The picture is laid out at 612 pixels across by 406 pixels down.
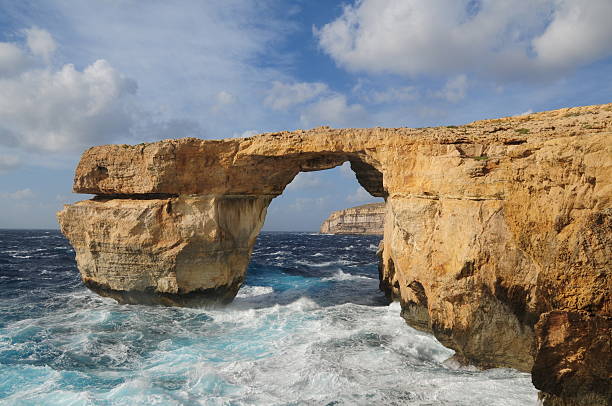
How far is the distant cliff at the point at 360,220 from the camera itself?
9794 cm

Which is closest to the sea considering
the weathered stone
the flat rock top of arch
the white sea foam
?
the weathered stone

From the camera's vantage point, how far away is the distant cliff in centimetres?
9794

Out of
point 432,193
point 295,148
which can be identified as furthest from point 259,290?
point 432,193

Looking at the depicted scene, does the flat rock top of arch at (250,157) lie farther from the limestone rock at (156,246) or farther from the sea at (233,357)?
the sea at (233,357)

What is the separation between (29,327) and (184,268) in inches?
218

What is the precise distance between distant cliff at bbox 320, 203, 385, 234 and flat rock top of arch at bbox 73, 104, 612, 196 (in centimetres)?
8102

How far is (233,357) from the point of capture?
11016 millimetres

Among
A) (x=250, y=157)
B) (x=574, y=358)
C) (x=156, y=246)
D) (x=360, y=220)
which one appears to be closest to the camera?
(x=574, y=358)

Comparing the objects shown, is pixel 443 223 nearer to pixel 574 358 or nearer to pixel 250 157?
pixel 574 358

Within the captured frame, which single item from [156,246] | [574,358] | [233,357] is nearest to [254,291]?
[156,246]

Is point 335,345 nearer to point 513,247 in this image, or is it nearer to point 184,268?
point 513,247

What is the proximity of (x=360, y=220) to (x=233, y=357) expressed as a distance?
91.8m

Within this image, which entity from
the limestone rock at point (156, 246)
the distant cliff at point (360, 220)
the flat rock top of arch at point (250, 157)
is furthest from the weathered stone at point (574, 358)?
the distant cliff at point (360, 220)

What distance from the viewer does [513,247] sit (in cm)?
930
